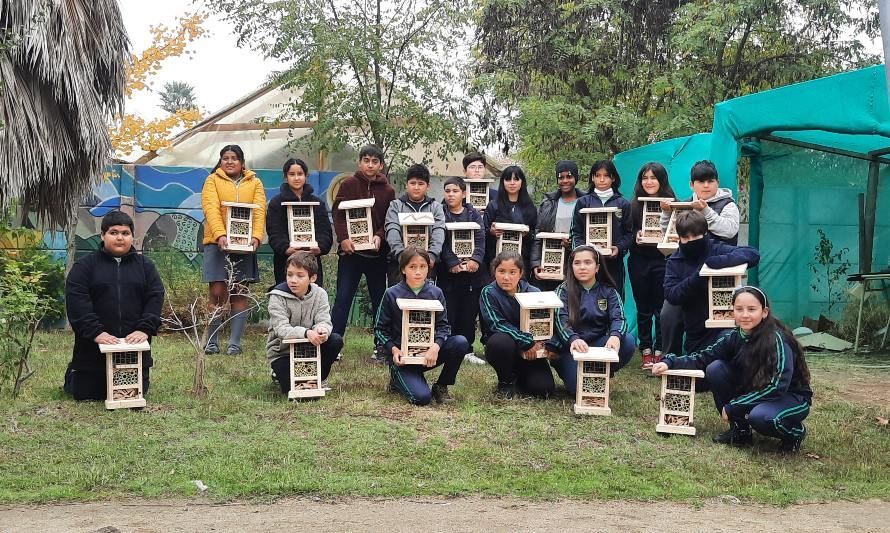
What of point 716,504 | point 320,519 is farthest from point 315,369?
point 716,504

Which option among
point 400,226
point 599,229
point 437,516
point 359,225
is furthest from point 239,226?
point 437,516

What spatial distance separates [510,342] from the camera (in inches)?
262

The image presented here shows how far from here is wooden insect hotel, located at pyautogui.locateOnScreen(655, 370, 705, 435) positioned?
5816mm

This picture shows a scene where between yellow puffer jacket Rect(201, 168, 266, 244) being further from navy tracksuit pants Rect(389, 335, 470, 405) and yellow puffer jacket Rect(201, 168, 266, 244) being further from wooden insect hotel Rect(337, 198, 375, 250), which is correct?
navy tracksuit pants Rect(389, 335, 470, 405)

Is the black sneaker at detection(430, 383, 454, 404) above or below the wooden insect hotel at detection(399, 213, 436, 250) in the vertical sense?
below

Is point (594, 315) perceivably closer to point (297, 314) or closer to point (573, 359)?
point (573, 359)

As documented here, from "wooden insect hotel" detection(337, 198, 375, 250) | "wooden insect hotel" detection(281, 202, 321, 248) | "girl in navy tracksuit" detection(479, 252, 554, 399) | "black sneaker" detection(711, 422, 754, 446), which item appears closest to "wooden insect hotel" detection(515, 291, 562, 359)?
"girl in navy tracksuit" detection(479, 252, 554, 399)

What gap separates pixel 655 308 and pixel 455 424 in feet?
9.32

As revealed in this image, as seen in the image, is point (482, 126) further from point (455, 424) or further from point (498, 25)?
point (455, 424)

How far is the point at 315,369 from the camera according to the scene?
657 centimetres

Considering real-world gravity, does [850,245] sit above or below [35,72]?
below

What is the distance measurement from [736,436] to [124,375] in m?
4.13

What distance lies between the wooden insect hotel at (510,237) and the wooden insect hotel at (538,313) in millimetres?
1229

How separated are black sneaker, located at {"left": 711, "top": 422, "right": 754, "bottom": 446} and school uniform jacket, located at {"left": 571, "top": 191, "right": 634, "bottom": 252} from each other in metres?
2.46
